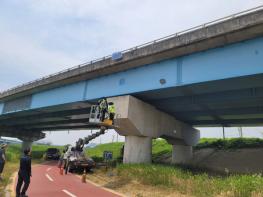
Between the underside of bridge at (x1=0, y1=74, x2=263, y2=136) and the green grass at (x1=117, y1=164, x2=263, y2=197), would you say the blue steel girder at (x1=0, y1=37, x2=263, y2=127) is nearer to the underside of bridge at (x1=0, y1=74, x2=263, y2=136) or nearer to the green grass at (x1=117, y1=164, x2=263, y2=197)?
the underside of bridge at (x1=0, y1=74, x2=263, y2=136)

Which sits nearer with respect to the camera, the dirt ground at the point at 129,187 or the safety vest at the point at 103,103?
the dirt ground at the point at 129,187

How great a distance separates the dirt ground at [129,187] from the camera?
11844mm

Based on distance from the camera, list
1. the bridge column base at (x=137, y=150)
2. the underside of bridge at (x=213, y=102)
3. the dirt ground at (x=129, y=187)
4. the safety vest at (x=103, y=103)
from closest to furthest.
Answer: the dirt ground at (x=129, y=187) < the underside of bridge at (x=213, y=102) < the safety vest at (x=103, y=103) < the bridge column base at (x=137, y=150)

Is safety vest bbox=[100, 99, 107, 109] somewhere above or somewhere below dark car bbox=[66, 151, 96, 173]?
above

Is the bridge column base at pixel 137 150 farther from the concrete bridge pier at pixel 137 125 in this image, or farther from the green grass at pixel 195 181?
the green grass at pixel 195 181

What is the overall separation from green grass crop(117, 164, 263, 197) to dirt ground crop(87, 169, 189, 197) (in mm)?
367

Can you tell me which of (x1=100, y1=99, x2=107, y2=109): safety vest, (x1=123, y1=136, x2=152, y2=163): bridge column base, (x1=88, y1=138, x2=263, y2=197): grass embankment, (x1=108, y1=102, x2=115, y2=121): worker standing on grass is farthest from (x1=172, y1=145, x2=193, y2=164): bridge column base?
(x1=100, y1=99, x2=107, y2=109): safety vest

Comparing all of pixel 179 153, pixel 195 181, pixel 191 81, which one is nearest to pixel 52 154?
pixel 179 153

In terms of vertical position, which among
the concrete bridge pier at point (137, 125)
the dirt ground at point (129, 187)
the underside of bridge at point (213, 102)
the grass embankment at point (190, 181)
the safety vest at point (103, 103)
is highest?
the underside of bridge at point (213, 102)

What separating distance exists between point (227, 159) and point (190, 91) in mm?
14114

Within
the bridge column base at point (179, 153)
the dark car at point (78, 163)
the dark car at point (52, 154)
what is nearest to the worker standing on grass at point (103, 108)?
the dark car at point (78, 163)

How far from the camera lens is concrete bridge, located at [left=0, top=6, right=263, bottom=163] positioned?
13234 mm

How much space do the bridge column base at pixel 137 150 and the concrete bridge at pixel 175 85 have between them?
0.07 m

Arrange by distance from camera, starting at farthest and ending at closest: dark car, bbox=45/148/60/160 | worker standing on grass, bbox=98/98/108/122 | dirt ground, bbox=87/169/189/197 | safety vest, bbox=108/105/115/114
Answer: dark car, bbox=45/148/60/160
safety vest, bbox=108/105/115/114
worker standing on grass, bbox=98/98/108/122
dirt ground, bbox=87/169/189/197
